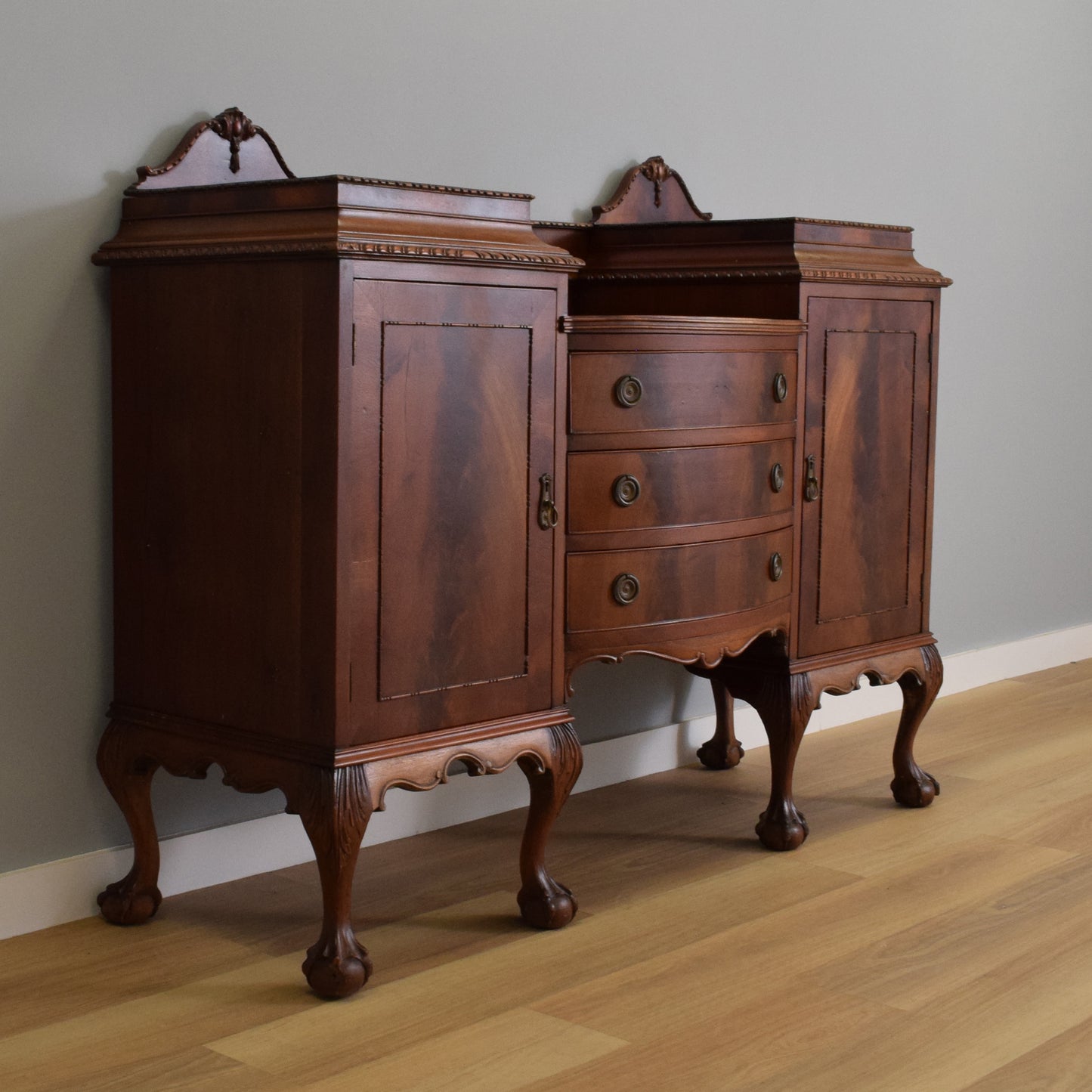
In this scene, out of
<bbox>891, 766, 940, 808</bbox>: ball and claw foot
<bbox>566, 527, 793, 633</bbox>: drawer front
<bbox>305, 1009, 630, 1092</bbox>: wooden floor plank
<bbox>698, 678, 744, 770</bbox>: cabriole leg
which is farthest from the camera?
<bbox>698, 678, 744, 770</bbox>: cabriole leg

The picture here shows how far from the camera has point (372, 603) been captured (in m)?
1.97

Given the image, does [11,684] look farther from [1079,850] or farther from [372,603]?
[1079,850]

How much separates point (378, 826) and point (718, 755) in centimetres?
85

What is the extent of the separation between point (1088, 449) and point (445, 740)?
2942 mm

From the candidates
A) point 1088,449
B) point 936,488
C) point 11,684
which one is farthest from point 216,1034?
point 1088,449

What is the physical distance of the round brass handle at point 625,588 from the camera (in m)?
2.28

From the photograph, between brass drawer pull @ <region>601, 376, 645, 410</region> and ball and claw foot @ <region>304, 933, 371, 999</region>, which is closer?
ball and claw foot @ <region>304, 933, 371, 999</region>

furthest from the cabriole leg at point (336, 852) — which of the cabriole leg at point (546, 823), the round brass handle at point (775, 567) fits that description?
the round brass handle at point (775, 567)

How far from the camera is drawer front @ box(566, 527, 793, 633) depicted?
2258mm

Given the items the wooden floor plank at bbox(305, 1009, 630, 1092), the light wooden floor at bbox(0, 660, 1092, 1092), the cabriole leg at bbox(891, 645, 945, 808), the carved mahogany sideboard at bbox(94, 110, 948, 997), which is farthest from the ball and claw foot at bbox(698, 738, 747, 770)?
the wooden floor plank at bbox(305, 1009, 630, 1092)

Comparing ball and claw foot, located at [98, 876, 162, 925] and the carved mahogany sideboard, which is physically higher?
the carved mahogany sideboard

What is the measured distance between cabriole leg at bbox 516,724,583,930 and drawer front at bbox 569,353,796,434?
47 cm

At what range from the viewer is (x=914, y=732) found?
293 cm

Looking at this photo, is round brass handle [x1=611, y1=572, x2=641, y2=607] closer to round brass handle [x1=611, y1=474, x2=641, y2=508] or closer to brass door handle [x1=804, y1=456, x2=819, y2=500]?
round brass handle [x1=611, y1=474, x2=641, y2=508]
